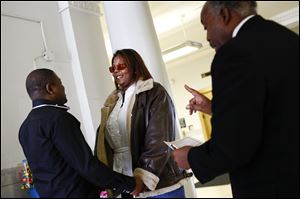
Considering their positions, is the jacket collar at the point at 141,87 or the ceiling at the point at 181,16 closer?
the jacket collar at the point at 141,87

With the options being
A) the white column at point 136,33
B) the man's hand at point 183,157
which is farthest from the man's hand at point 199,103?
the white column at point 136,33

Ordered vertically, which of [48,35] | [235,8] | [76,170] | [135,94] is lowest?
[76,170]

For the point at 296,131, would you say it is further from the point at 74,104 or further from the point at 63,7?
the point at 63,7

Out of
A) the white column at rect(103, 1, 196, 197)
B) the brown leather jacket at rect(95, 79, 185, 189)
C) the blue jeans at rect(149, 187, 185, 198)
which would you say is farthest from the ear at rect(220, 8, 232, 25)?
the white column at rect(103, 1, 196, 197)

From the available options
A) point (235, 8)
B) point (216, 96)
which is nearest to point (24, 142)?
point (216, 96)

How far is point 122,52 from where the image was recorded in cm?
158

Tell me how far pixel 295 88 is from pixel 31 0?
1694 mm

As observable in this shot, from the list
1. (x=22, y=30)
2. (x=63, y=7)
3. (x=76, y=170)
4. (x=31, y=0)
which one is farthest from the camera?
(x=63, y=7)

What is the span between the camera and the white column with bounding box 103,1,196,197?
2760 mm

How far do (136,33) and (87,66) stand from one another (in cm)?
89

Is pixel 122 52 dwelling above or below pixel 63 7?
below

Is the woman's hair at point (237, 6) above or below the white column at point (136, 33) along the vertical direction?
below

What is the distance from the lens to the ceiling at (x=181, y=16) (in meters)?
5.07

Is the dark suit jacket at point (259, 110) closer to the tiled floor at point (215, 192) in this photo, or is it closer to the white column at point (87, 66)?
the white column at point (87, 66)
